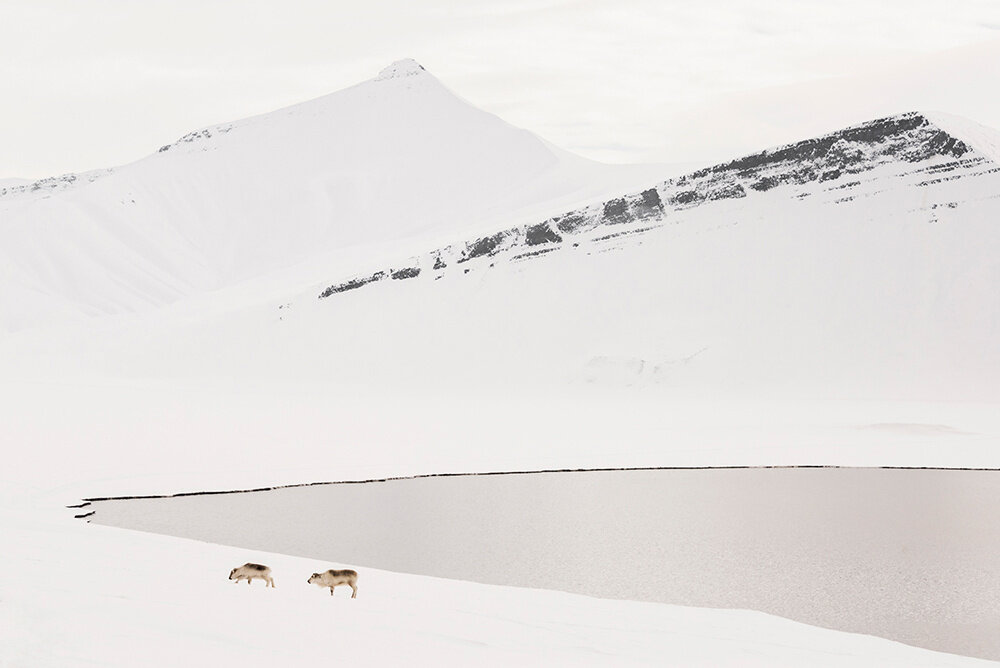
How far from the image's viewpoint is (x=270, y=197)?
15988cm

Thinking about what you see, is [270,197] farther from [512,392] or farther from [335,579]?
[335,579]

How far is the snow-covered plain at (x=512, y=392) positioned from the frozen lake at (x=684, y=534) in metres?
1.57

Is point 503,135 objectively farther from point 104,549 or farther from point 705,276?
point 104,549

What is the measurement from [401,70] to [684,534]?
171341mm

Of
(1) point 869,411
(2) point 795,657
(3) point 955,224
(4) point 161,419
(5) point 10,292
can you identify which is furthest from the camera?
(5) point 10,292

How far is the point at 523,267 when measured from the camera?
226 feet

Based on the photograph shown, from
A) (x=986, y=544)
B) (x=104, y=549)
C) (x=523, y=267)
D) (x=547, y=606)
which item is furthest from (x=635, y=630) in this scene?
(x=523, y=267)

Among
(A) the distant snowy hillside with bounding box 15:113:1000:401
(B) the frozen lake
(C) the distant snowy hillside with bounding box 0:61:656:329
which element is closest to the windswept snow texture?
(A) the distant snowy hillside with bounding box 15:113:1000:401

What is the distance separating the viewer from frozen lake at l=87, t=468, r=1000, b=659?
15.6m

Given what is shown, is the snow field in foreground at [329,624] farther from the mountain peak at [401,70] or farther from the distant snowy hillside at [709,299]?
the mountain peak at [401,70]

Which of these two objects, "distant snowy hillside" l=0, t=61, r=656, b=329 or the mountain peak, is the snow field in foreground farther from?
the mountain peak

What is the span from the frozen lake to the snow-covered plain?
5.13ft

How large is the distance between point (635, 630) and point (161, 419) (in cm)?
3130

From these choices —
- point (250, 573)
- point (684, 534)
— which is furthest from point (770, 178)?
point (250, 573)
